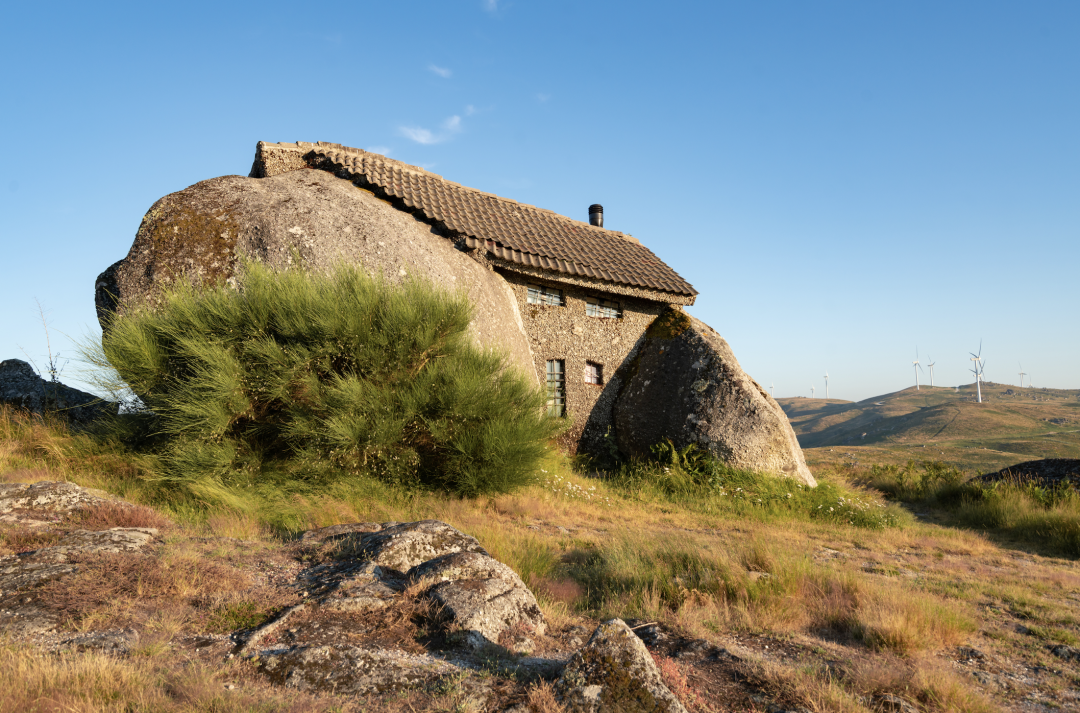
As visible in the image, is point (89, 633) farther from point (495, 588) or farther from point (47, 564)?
point (495, 588)

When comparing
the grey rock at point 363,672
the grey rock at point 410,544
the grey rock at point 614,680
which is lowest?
the grey rock at point 363,672

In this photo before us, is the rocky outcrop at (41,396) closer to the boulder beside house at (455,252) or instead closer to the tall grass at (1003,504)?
the boulder beside house at (455,252)

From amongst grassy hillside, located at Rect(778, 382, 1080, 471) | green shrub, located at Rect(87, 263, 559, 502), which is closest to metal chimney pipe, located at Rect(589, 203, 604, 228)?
green shrub, located at Rect(87, 263, 559, 502)

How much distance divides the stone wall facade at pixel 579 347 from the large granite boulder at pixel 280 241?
147 cm

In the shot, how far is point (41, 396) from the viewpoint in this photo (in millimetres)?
10469

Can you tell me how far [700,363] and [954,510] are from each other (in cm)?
588

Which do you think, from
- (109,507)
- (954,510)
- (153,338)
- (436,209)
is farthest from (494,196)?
(954,510)

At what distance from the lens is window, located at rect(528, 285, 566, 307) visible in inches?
516

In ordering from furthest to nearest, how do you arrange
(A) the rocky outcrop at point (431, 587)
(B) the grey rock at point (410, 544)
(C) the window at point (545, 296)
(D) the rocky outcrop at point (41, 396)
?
(C) the window at point (545, 296), (D) the rocky outcrop at point (41, 396), (B) the grey rock at point (410, 544), (A) the rocky outcrop at point (431, 587)

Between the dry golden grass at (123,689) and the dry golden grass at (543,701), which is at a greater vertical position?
the dry golden grass at (123,689)

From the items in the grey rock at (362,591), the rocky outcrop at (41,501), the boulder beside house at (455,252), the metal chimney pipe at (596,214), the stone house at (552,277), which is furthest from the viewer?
the metal chimney pipe at (596,214)

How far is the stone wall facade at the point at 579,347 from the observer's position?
12.9 metres

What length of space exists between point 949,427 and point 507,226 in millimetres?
75957

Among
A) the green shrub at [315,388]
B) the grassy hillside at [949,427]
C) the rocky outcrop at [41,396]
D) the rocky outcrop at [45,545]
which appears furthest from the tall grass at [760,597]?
the grassy hillside at [949,427]
